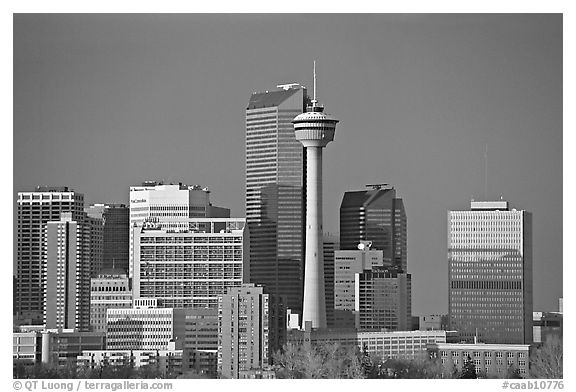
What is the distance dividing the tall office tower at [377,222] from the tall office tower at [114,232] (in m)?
5.20

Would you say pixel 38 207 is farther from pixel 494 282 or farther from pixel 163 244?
pixel 494 282

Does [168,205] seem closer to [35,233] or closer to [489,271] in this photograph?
[35,233]

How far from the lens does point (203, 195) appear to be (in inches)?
1345

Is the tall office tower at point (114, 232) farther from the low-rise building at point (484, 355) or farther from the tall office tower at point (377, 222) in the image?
the low-rise building at point (484, 355)

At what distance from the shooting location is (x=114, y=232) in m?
35.1

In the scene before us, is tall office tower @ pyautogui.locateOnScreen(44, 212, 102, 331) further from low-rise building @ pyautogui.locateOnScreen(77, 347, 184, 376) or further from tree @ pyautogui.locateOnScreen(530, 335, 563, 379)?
tree @ pyautogui.locateOnScreen(530, 335, 563, 379)

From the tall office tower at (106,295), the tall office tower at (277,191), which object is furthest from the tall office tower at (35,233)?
the tall office tower at (277,191)

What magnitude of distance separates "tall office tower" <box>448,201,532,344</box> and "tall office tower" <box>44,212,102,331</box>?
7.54 meters

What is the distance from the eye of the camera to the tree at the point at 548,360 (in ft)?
82.4

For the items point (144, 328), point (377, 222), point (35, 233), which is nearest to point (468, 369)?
point (144, 328)

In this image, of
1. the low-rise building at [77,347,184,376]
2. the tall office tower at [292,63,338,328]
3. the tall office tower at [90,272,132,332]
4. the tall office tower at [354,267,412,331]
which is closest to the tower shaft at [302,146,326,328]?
the tall office tower at [292,63,338,328]

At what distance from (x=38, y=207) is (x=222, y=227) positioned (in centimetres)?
379

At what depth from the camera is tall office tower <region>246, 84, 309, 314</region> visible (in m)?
35.7
